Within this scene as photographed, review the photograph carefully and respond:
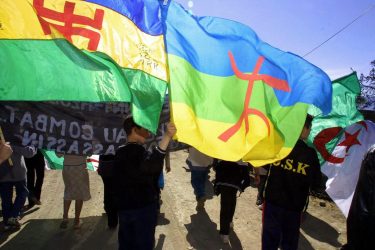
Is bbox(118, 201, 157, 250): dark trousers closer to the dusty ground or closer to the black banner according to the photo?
the black banner

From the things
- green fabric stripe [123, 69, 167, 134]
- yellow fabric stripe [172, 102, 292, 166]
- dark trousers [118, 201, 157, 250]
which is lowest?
dark trousers [118, 201, 157, 250]

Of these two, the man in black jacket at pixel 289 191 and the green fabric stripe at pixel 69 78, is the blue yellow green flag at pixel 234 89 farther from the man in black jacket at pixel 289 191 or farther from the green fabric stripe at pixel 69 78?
the man in black jacket at pixel 289 191

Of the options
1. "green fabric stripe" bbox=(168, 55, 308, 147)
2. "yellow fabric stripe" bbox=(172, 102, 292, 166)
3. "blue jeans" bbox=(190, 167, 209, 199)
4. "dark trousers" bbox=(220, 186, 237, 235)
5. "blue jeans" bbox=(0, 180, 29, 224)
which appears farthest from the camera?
"blue jeans" bbox=(190, 167, 209, 199)

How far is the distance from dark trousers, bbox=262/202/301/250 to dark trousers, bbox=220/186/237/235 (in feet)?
4.11

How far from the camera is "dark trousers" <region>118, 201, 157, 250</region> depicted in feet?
12.0

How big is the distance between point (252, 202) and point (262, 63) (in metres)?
4.91

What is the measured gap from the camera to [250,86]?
11.3ft

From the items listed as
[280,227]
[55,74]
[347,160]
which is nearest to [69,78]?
[55,74]

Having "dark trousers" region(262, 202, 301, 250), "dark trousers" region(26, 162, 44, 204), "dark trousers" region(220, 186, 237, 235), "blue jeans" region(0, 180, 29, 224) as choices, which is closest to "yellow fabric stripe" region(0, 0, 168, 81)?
"dark trousers" region(262, 202, 301, 250)

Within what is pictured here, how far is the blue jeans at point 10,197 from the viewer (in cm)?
578

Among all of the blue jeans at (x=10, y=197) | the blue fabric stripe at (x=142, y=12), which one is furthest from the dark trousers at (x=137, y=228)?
the blue jeans at (x=10, y=197)

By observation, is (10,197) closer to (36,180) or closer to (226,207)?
(36,180)

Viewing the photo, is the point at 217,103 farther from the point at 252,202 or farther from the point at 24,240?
the point at 252,202

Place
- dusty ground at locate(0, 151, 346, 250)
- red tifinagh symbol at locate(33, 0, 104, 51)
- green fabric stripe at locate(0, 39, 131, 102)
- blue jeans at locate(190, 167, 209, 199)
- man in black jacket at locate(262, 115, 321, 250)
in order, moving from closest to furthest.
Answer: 1. green fabric stripe at locate(0, 39, 131, 102)
2. red tifinagh symbol at locate(33, 0, 104, 51)
3. man in black jacket at locate(262, 115, 321, 250)
4. dusty ground at locate(0, 151, 346, 250)
5. blue jeans at locate(190, 167, 209, 199)
